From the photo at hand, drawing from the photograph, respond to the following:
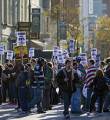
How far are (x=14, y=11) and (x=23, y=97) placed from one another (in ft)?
105

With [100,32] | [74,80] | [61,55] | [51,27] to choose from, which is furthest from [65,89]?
[100,32]

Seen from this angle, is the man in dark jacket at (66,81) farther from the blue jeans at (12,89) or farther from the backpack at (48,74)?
the blue jeans at (12,89)

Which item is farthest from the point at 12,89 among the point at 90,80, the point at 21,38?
the point at 90,80

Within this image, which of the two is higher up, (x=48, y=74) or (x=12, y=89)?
(x=48, y=74)

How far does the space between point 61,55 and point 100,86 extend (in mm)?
14783

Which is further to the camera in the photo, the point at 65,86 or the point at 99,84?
the point at 99,84

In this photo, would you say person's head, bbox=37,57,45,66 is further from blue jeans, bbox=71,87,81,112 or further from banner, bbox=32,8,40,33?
banner, bbox=32,8,40,33

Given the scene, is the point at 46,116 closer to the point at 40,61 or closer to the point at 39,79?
the point at 39,79

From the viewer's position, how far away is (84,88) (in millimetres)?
17250

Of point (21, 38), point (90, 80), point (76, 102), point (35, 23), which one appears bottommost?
point (76, 102)

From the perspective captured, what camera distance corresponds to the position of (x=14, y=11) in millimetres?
47312

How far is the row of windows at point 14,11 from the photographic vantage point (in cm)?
4472

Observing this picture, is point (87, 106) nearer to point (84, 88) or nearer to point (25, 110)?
point (84, 88)

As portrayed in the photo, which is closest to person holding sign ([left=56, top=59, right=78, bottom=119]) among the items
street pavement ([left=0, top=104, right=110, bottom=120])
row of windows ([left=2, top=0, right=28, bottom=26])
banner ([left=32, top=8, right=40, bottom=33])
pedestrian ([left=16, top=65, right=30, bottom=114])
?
street pavement ([left=0, top=104, right=110, bottom=120])
